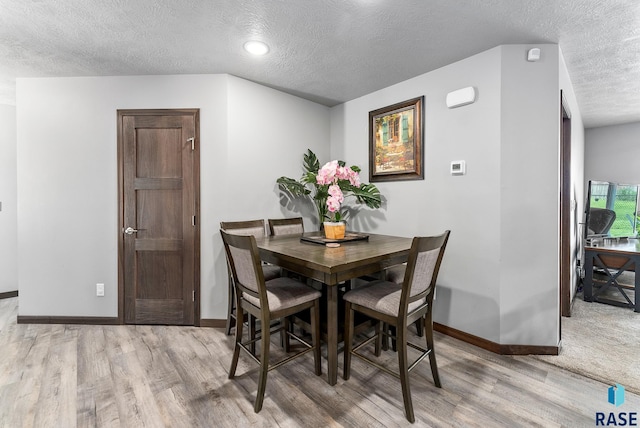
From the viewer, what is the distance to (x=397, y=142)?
2.98 meters

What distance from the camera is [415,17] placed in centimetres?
190

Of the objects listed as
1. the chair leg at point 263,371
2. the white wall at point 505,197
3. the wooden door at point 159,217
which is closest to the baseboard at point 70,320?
the wooden door at point 159,217

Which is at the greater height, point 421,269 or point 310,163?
point 310,163

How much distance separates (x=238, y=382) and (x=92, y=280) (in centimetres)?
197

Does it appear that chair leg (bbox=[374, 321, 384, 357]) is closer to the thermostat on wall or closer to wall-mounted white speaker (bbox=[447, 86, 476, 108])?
the thermostat on wall

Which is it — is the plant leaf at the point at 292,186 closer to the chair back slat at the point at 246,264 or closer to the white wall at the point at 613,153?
the chair back slat at the point at 246,264

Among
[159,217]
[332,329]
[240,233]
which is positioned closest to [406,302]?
[332,329]

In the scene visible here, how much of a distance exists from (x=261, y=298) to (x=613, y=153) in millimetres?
5674

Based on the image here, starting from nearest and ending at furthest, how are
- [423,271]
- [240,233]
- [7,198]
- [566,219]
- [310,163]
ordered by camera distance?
[423,271], [240,233], [566,219], [310,163], [7,198]

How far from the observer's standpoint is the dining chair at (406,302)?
62.8 inches

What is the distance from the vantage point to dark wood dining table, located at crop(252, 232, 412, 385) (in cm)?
171

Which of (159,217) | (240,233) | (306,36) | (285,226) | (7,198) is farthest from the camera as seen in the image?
(7,198)

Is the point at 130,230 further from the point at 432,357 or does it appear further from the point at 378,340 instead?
the point at 432,357

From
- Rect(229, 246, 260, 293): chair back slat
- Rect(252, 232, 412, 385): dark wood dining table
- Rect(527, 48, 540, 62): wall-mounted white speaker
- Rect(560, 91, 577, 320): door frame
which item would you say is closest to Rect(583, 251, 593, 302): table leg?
Rect(560, 91, 577, 320): door frame
